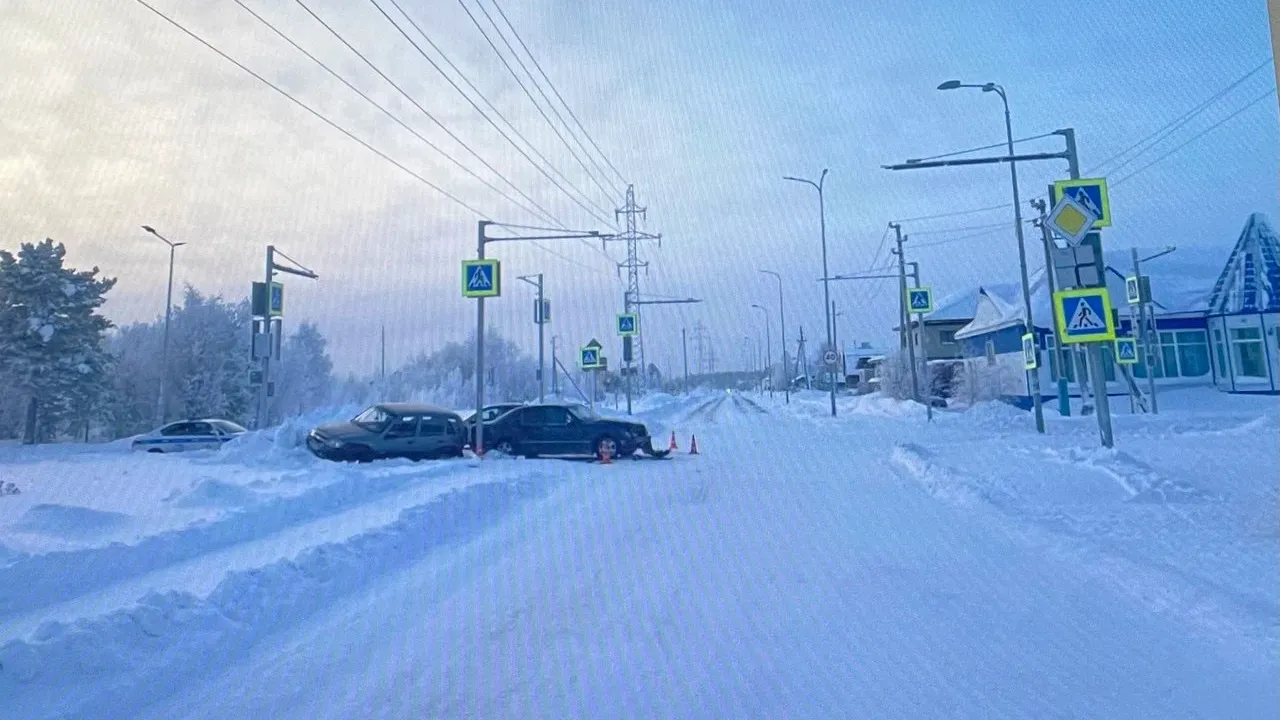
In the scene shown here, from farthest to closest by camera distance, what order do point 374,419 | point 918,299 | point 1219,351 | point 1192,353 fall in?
point 1192,353, point 1219,351, point 918,299, point 374,419

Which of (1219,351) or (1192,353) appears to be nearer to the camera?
(1219,351)

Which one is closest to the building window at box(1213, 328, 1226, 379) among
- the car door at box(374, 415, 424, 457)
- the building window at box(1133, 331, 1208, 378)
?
the building window at box(1133, 331, 1208, 378)

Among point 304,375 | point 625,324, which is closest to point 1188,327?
point 625,324

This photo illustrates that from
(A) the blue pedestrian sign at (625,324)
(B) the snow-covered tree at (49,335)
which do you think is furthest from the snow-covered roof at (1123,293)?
(B) the snow-covered tree at (49,335)

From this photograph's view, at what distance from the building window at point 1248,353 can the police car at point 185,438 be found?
1760 inches

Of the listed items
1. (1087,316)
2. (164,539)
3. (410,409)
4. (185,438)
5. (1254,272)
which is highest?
(1254,272)

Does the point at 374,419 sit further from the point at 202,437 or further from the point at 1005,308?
the point at 1005,308

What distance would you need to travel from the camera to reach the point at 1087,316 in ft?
45.6

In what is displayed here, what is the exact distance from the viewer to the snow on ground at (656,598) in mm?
4578

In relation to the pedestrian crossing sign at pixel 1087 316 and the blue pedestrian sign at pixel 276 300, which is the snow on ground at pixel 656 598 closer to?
the pedestrian crossing sign at pixel 1087 316

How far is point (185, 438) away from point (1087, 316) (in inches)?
1086

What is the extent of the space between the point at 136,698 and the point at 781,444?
2127 cm

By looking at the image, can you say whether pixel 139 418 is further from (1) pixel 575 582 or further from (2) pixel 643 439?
(1) pixel 575 582

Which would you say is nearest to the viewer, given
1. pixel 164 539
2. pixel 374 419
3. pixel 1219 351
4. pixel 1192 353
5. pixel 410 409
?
pixel 164 539
